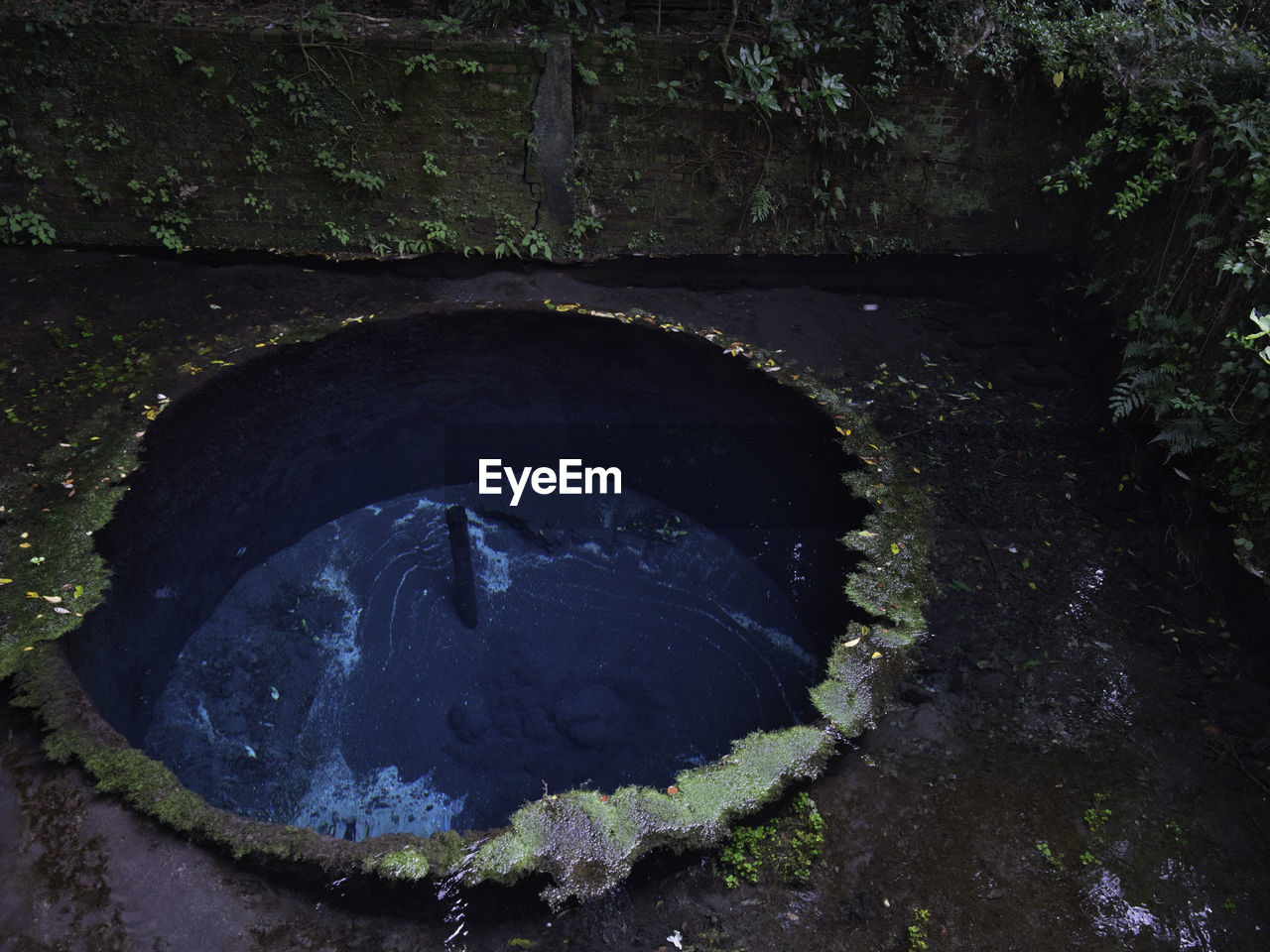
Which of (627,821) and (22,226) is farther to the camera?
(22,226)

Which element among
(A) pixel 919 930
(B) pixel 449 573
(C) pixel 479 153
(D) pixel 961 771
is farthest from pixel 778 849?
(C) pixel 479 153

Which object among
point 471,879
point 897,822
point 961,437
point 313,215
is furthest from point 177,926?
point 313,215

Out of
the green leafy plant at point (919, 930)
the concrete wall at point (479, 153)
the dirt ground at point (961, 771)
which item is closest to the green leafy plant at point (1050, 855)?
the dirt ground at point (961, 771)

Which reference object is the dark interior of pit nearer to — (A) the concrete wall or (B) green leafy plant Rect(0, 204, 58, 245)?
(A) the concrete wall

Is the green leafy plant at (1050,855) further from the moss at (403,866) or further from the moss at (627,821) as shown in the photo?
the moss at (403,866)

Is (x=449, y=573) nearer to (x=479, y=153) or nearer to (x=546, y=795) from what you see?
(x=546, y=795)

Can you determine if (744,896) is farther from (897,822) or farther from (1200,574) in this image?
(1200,574)

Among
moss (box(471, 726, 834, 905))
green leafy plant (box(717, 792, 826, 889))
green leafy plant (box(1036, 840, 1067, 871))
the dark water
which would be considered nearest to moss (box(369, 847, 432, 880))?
moss (box(471, 726, 834, 905))
